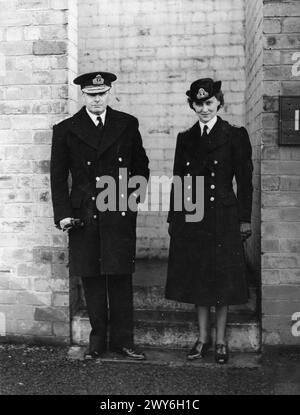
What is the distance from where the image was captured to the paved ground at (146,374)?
3.85m

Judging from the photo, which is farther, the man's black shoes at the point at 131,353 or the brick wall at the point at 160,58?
the brick wall at the point at 160,58

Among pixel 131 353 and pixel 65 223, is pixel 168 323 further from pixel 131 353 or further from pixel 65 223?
pixel 65 223

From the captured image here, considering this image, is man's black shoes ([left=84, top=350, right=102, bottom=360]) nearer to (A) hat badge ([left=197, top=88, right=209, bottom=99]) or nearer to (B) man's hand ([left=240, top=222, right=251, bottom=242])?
(B) man's hand ([left=240, top=222, right=251, bottom=242])

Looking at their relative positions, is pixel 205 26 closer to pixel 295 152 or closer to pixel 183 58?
pixel 183 58

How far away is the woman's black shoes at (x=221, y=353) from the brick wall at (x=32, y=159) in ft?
4.05

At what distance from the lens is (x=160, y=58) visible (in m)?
5.99

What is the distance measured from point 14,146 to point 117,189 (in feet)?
3.40

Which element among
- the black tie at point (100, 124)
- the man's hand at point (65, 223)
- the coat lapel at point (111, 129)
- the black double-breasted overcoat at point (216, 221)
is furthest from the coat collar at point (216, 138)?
the man's hand at point (65, 223)

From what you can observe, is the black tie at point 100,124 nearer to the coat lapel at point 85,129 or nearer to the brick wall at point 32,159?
the coat lapel at point 85,129

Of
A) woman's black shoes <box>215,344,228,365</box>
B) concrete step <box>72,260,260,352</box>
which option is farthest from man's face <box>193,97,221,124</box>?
woman's black shoes <box>215,344,228,365</box>

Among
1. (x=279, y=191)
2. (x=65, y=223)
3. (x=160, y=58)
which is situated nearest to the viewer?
(x=65, y=223)

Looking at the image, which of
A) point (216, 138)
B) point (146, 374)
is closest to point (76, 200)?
→ point (216, 138)

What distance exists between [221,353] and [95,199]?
1474 mm

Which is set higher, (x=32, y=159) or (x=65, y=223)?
(x=32, y=159)
